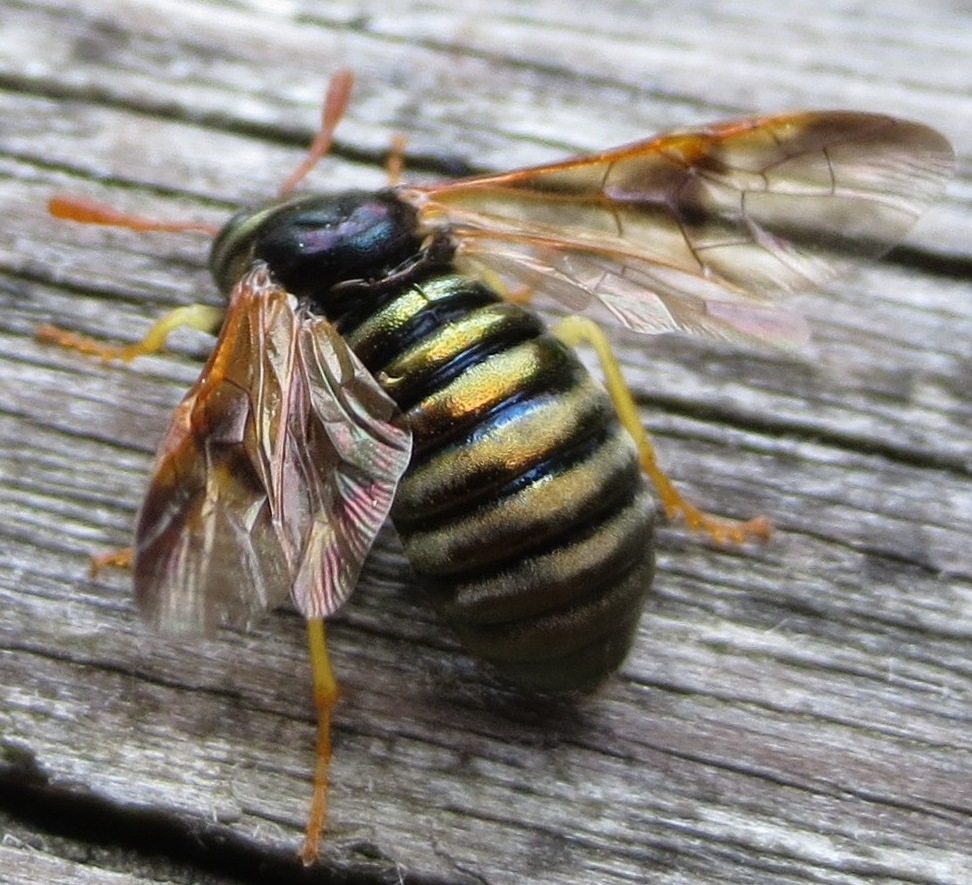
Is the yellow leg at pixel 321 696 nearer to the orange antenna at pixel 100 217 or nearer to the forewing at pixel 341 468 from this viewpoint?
the forewing at pixel 341 468

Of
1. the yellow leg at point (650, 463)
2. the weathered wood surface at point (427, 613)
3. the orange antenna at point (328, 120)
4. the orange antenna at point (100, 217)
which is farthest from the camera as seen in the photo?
the orange antenna at point (328, 120)

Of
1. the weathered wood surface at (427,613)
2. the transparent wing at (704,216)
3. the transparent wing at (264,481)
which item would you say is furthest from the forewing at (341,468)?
the transparent wing at (704,216)

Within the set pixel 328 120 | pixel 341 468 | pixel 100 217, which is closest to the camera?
pixel 341 468

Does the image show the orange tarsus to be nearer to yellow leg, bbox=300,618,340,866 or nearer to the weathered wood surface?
the weathered wood surface

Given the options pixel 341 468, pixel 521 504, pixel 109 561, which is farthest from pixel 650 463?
pixel 109 561

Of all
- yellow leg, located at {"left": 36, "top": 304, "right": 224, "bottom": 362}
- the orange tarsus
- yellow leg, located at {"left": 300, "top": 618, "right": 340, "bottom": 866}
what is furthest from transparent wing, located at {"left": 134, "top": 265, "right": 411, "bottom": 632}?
the orange tarsus

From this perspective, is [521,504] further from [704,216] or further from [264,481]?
[704,216]
